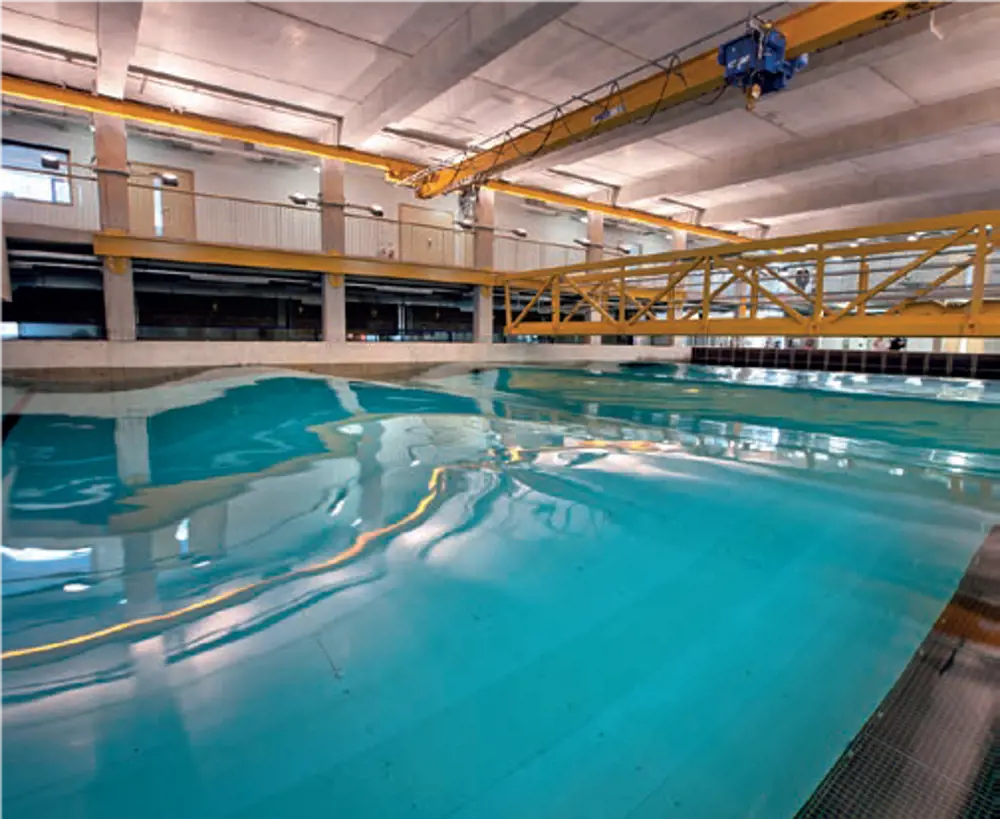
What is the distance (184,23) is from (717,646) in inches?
376

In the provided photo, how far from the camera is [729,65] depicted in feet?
19.7

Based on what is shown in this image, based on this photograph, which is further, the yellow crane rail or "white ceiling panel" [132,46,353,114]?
"white ceiling panel" [132,46,353,114]

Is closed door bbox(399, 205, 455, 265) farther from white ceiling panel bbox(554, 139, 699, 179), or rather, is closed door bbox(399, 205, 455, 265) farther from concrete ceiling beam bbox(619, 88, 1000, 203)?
concrete ceiling beam bbox(619, 88, 1000, 203)

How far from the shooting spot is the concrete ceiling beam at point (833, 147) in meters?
8.72

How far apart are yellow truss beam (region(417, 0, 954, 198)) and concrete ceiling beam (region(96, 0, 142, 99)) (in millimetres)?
5570

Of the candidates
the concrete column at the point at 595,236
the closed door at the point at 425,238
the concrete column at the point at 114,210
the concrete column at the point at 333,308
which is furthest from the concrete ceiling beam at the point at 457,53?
the concrete column at the point at 595,236

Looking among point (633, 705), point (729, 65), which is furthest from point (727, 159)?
point (633, 705)

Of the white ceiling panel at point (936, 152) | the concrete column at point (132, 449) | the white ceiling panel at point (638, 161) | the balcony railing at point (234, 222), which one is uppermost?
the white ceiling panel at point (638, 161)

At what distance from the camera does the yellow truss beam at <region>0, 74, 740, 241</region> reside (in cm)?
848

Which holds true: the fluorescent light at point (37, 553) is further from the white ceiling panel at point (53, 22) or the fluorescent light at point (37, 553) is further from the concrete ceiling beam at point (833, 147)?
the concrete ceiling beam at point (833, 147)

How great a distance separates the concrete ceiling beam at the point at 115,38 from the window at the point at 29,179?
405cm

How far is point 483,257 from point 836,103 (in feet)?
24.5

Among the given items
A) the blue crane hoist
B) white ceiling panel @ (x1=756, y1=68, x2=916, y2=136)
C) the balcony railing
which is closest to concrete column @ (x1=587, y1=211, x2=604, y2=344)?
the balcony railing

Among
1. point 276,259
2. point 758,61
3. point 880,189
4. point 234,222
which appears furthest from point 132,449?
point 880,189
